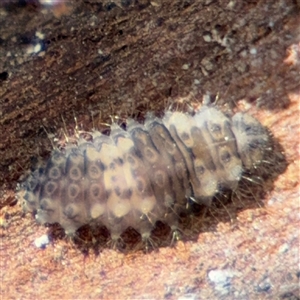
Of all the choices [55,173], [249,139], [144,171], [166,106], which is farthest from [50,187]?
[249,139]

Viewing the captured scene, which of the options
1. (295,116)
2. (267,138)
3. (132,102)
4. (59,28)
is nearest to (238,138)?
(267,138)

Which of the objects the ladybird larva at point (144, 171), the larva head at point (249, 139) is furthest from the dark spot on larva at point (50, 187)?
the larva head at point (249, 139)

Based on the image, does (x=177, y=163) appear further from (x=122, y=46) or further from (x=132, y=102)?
(x=122, y=46)

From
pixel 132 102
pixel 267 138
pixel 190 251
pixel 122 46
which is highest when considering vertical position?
pixel 122 46

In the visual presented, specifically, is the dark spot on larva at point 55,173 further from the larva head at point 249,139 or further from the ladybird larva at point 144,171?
the larva head at point 249,139

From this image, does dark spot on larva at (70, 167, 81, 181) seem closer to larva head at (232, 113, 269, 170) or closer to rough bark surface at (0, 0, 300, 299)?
rough bark surface at (0, 0, 300, 299)
